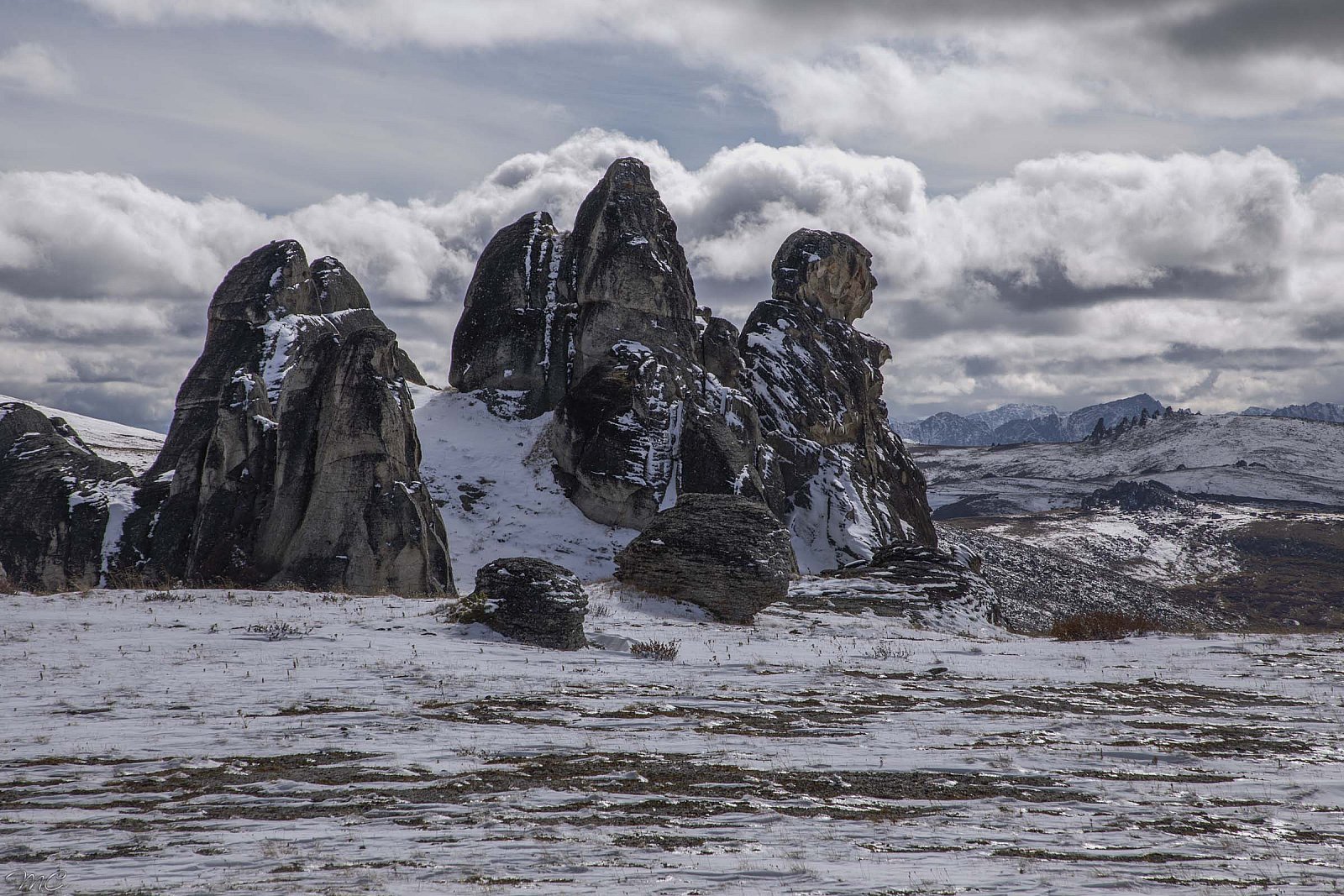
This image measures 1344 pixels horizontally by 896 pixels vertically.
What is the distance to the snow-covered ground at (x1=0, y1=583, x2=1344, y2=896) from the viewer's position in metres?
7.37

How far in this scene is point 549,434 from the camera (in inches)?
1779

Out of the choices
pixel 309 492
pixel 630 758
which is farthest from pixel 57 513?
pixel 630 758

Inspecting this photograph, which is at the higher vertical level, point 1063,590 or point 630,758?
point 630,758

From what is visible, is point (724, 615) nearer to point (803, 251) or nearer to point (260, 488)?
point (260, 488)

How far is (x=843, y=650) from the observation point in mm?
20719

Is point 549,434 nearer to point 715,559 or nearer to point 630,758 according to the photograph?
point 715,559

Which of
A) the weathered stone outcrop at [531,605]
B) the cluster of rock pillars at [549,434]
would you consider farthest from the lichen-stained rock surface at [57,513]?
the weathered stone outcrop at [531,605]

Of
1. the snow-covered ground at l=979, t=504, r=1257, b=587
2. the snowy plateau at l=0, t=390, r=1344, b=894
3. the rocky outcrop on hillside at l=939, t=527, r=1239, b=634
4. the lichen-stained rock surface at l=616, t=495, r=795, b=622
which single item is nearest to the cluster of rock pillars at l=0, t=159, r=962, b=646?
the lichen-stained rock surface at l=616, t=495, r=795, b=622

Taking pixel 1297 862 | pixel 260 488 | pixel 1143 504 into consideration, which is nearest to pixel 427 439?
pixel 260 488

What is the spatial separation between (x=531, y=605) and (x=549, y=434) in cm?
2686

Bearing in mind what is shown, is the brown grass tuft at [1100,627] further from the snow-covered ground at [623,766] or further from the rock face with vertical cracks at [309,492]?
the rock face with vertical cracks at [309,492]

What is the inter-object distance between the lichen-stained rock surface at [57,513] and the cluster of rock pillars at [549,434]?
0.27 ft

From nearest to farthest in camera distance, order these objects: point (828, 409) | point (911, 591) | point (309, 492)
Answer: point (911, 591)
point (309, 492)
point (828, 409)

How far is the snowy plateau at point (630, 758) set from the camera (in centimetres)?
740
